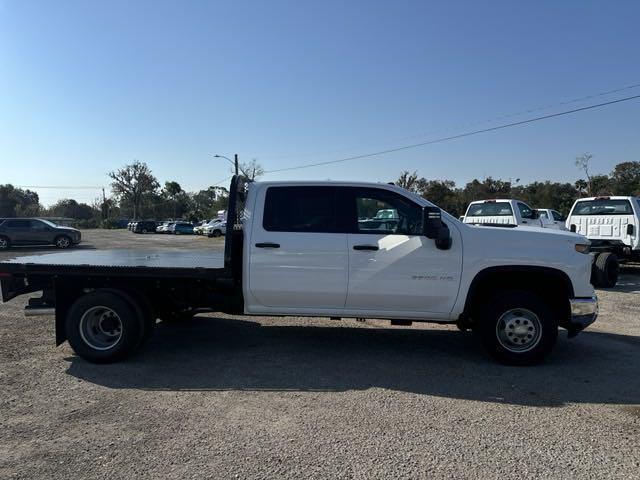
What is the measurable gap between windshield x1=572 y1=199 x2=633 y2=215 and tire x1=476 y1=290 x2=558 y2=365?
9626mm

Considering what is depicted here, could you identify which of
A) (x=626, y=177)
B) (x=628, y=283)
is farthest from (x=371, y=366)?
(x=626, y=177)

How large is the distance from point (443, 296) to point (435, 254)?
48cm

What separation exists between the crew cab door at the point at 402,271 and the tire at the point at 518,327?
50 cm

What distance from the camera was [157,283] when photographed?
5914mm

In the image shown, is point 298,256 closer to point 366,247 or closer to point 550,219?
point 366,247

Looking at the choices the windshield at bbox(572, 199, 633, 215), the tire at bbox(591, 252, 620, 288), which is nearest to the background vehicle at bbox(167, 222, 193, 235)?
the windshield at bbox(572, 199, 633, 215)

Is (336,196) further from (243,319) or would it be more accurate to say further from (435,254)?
(243,319)

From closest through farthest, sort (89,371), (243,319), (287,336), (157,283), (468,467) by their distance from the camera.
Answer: (468,467) < (89,371) < (157,283) < (287,336) < (243,319)

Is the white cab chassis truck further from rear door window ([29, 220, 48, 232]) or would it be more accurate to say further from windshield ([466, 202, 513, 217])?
rear door window ([29, 220, 48, 232])

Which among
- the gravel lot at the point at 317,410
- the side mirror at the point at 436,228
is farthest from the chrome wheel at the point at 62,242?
the side mirror at the point at 436,228

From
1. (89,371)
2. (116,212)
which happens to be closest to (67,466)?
(89,371)

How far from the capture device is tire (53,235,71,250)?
25.6 metres

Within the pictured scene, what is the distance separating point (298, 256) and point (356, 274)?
0.68m

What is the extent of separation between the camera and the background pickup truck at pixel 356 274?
217 inches
